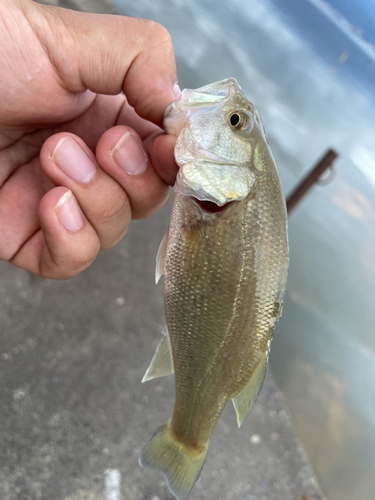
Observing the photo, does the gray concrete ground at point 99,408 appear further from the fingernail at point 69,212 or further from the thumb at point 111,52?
the thumb at point 111,52

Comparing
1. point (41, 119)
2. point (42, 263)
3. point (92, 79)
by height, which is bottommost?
point (42, 263)

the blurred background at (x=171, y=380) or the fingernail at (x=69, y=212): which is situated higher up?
the fingernail at (x=69, y=212)

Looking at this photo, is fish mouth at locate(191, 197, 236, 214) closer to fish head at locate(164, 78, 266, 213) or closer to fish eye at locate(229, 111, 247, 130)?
fish head at locate(164, 78, 266, 213)

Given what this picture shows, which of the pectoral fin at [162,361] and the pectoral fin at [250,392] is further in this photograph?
the pectoral fin at [162,361]

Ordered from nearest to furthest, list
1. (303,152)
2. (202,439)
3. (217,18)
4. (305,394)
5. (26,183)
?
(202,439) → (26,183) → (305,394) → (303,152) → (217,18)

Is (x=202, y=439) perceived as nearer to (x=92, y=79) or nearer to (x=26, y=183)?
(x=26, y=183)

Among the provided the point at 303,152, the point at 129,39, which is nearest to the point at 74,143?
the point at 129,39

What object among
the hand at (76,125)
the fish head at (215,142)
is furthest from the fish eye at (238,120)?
the hand at (76,125)
